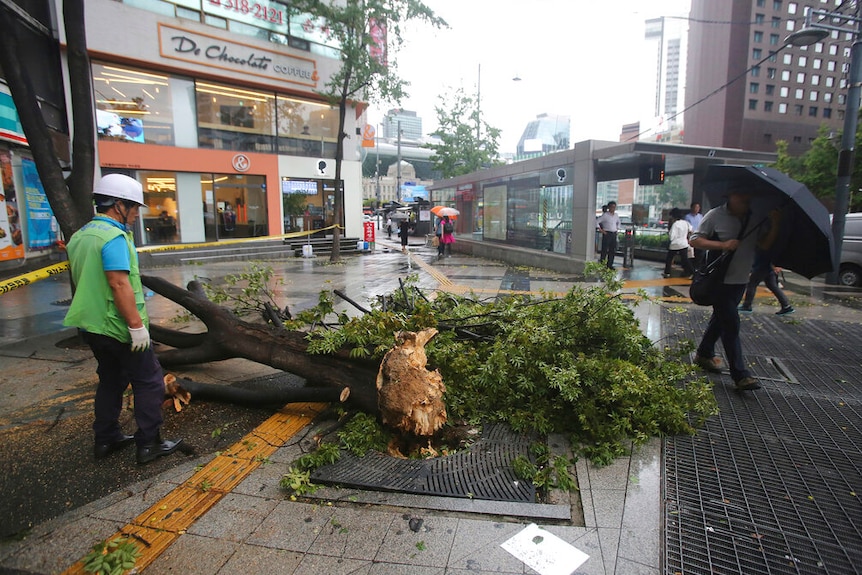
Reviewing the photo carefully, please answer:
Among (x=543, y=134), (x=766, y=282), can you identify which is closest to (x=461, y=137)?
(x=766, y=282)

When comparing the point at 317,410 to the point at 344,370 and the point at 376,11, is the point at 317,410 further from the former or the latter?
the point at 376,11

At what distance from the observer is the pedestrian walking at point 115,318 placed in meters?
3.04

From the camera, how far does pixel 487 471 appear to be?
3092 mm

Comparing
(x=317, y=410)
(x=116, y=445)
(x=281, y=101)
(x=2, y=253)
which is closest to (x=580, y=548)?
(x=317, y=410)

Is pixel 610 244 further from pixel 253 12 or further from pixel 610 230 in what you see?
pixel 253 12

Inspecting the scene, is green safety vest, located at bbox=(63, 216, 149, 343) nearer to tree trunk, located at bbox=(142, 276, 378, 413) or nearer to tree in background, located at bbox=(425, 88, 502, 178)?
tree trunk, located at bbox=(142, 276, 378, 413)

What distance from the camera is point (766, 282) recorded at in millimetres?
7367

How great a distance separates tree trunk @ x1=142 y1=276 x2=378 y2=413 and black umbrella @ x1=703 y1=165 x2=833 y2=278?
3.52 m

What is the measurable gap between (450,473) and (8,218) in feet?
36.6

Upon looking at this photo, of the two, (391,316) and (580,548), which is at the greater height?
(391,316)

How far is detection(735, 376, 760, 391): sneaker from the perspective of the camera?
4.12 metres

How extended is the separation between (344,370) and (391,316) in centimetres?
72

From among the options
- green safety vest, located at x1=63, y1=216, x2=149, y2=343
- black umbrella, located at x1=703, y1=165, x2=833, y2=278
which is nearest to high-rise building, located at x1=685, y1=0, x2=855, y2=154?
black umbrella, located at x1=703, y1=165, x2=833, y2=278

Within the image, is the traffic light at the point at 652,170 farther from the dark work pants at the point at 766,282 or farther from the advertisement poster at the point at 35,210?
the advertisement poster at the point at 35,210
